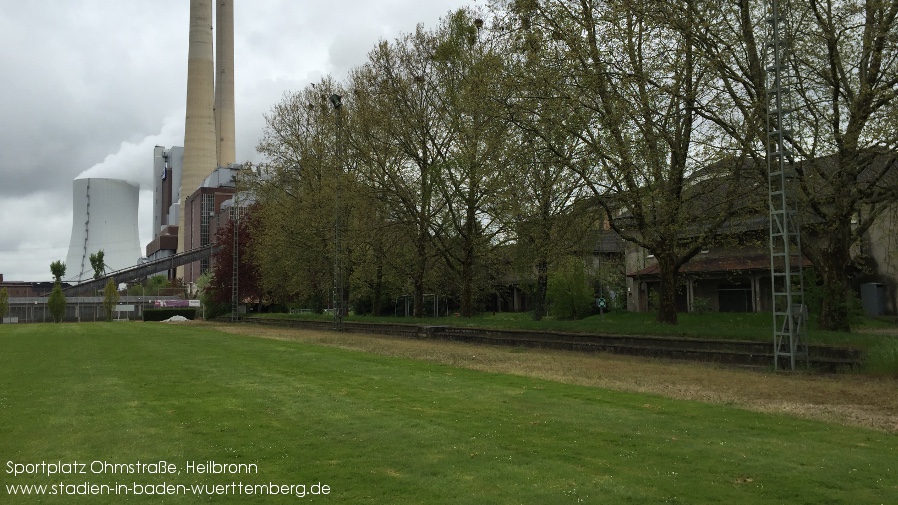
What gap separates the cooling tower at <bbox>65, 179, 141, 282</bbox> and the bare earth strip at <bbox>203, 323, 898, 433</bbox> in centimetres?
13330

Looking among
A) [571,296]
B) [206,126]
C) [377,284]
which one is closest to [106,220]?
[206,126]

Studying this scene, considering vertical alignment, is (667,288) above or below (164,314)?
above

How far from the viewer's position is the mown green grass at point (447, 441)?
612 cm

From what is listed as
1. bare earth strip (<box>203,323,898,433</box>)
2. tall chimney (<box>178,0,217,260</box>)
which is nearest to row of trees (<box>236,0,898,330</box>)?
bare earth strip (<box>203,323,898,433</box>)

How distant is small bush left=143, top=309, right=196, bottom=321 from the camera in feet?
259

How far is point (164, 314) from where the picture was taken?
8000 cm

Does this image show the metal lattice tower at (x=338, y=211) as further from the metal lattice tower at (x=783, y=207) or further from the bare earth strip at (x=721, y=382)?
the metal lattice tower at (x=783, y=207)

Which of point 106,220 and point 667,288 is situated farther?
point 106,220

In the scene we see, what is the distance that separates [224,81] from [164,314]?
62.2m

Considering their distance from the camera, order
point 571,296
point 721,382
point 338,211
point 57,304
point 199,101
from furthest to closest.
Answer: point 199,101, point 57,304, point 571,296, point 338,211, point 721,382

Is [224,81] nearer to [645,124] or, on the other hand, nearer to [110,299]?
[110,299]

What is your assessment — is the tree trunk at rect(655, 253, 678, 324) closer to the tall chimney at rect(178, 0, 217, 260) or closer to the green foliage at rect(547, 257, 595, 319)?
the green foliage at rect(547, 257, 595, 319)

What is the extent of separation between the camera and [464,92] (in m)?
27.6

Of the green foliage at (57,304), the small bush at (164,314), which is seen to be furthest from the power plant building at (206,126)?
the green foliage at (57,304)
